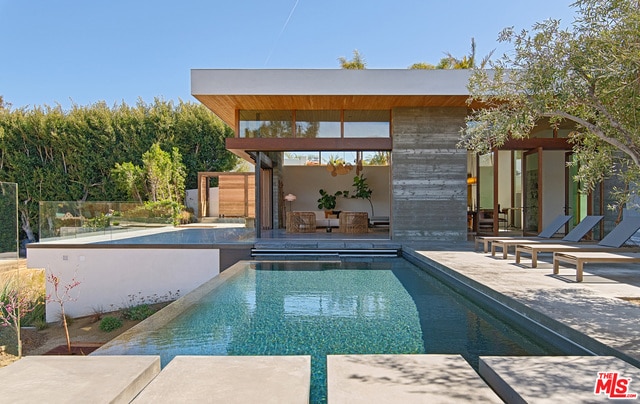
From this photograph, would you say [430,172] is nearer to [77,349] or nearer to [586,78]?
[586,78]

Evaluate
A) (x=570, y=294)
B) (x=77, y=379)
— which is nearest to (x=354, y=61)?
(x=570, y=294)

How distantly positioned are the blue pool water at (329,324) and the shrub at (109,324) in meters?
3.90

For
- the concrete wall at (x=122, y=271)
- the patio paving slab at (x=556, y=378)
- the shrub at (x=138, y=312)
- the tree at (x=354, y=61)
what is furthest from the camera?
the tree at (x=354, y=61)

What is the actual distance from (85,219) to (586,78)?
41.5ft

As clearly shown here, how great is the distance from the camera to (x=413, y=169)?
1127 cm

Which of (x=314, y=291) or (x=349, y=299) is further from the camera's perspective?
(x=314, y=291)

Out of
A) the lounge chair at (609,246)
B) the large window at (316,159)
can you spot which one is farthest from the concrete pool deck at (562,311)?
the large window at (316,159)

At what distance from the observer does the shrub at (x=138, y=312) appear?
30.8 ft

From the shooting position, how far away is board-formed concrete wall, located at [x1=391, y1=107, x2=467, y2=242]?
442 inches

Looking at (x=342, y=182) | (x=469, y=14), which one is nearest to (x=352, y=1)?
(x=469, y=14)

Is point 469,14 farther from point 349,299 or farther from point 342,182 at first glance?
point 349,299

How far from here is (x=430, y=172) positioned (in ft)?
36.9

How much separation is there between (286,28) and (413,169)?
1437 centimetres

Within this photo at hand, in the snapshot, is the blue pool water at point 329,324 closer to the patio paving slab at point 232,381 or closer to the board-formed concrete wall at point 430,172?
the patio paving slab at point 232,381
